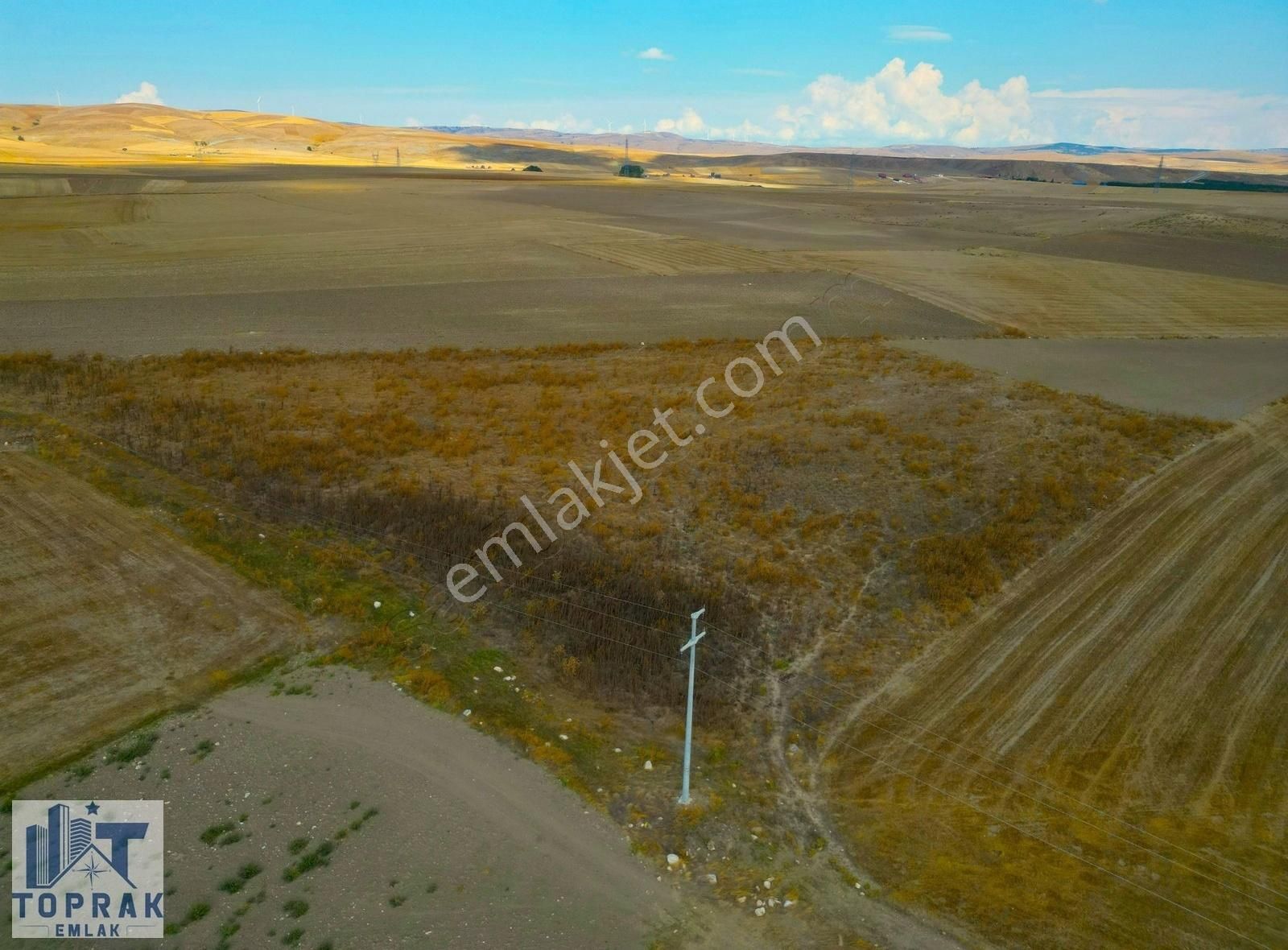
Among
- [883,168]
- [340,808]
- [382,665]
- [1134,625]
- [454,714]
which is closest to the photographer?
[340,808]

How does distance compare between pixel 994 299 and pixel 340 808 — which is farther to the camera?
pixel 994 299

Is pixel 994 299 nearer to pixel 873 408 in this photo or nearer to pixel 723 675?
pixel 873 408

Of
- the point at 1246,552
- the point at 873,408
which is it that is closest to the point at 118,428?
the point at 873,408

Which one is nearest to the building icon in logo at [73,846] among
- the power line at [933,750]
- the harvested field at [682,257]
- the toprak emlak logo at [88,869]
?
the toprak emlak logo at [88,869]

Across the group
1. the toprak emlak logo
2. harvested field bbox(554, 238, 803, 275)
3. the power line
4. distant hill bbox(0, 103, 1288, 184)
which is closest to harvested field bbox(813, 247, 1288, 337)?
harvested field bbox(554, 238, 803, 275)

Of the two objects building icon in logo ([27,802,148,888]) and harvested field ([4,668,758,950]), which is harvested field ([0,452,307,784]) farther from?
building icon in logo ([27,802,148,888])

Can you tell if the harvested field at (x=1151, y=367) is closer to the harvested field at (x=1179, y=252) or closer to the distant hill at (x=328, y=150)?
the harvested field at (x=1179, y=252)
